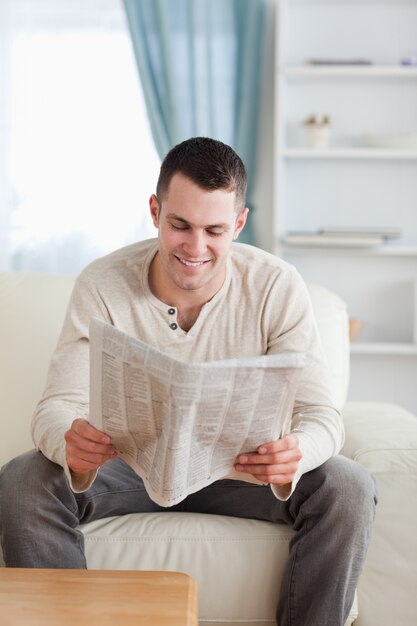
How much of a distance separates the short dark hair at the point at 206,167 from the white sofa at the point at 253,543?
624 mm

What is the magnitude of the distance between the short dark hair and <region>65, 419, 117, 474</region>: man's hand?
50cm

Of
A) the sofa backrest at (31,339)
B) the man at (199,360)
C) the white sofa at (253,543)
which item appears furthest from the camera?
the sofa backrest at (31,339)

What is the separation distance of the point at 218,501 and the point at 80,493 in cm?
29

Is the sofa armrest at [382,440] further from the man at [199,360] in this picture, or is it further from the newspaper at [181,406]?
the newspaper at [181,406]

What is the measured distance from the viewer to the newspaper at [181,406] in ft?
4.33

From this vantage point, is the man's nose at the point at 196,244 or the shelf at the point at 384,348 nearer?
the man's nose at the point at 196,244

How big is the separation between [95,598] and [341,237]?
8.66 ft

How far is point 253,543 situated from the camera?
175 centimetres

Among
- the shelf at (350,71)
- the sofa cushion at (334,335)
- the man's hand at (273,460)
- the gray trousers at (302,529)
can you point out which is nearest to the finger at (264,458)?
the man's hand at (273,460)

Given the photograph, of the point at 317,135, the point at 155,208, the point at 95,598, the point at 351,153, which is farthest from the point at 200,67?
the point at 95,598

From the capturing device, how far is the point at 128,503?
1.84 metres

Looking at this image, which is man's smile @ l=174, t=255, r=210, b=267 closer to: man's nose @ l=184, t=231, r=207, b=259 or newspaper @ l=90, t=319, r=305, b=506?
man's nose @ l=184, t=231, r=207, b=259

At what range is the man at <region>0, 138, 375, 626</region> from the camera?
1645mm

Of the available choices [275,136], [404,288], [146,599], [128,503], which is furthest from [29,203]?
[146,599]
